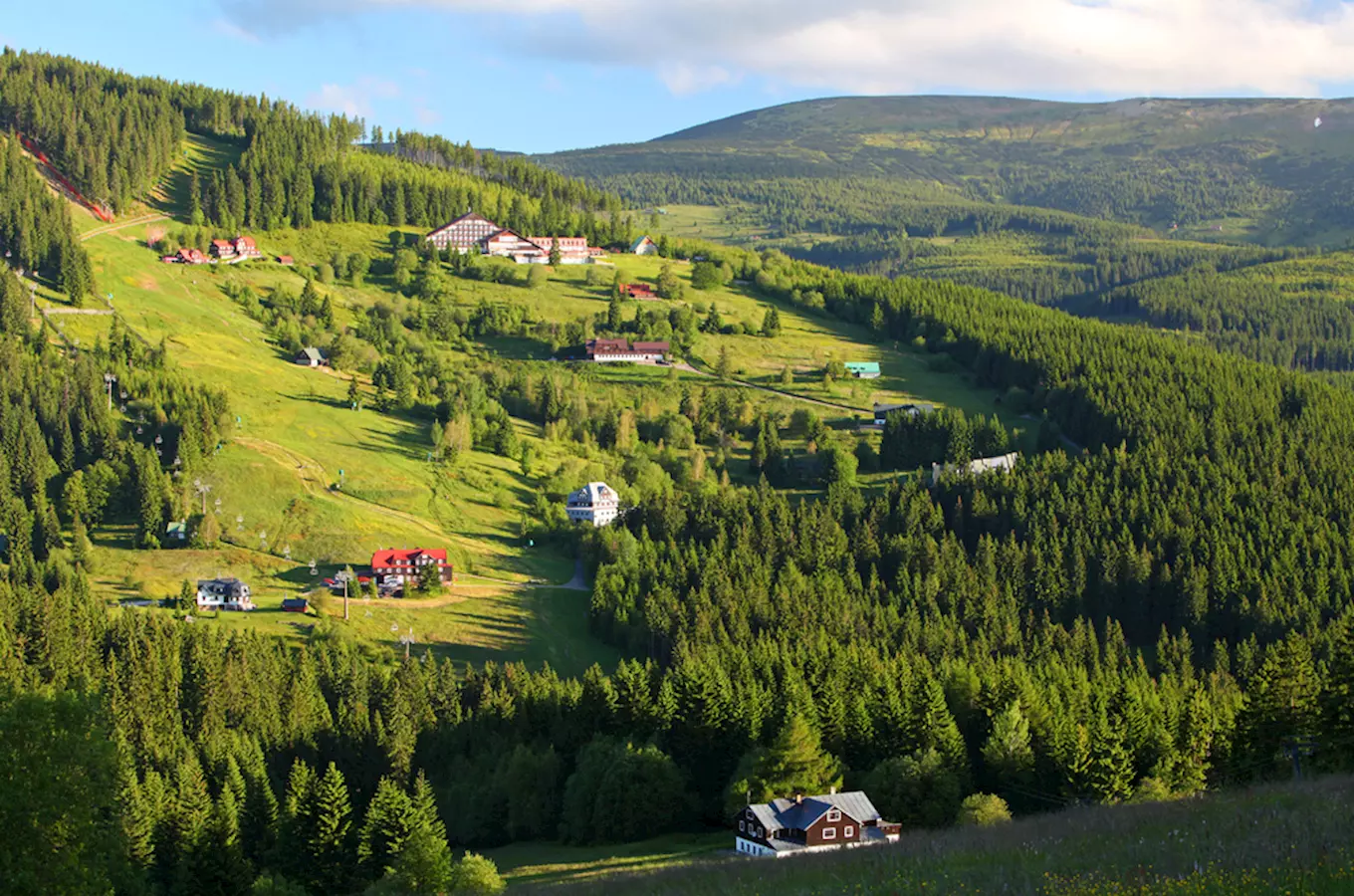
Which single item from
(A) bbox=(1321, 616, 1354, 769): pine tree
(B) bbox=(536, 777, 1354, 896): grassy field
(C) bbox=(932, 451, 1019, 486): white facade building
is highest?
(B) bbox=(536, 777, 1354, 896): grassy field

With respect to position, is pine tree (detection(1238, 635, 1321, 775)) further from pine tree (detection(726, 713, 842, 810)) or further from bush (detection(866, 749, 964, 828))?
pine tree (detection(726, 713, 842, 810))

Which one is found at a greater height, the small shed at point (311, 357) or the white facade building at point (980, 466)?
the small shed at point (311, 357)

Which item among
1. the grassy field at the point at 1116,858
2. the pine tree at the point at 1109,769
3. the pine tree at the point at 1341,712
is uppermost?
the grassy field at the point at 1116,858

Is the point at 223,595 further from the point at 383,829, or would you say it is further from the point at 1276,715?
the point at 1276,715

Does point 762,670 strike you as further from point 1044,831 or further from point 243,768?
point 1044,831

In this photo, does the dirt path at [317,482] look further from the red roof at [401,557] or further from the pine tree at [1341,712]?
the pine tree at [1341,712]

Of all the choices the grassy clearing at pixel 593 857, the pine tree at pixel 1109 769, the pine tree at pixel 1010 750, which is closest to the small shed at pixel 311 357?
the grassy clearing at pixel 593 857

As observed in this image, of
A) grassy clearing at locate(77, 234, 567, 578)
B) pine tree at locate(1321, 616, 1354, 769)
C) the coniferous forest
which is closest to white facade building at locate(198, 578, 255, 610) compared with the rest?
the coniferous forest
